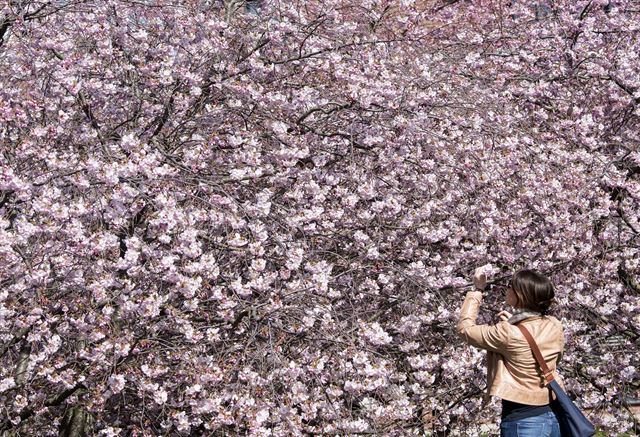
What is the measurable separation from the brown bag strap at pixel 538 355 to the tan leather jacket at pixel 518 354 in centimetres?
2

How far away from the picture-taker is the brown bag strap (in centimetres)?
385

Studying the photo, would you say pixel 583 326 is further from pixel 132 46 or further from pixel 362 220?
pixel 132 46

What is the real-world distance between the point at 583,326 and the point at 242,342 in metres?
2.72

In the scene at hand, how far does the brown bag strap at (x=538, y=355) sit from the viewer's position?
12.6 ft

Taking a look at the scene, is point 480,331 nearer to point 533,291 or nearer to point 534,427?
point 533,291

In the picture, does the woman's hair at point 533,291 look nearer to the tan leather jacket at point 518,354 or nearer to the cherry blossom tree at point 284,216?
the tan leather jacket at point 518,354

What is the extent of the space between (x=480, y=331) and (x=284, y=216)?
1.82m

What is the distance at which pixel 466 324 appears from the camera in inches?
158

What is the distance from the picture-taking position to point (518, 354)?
389 centimetres

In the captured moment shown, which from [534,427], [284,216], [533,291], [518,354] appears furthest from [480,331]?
[284,216]

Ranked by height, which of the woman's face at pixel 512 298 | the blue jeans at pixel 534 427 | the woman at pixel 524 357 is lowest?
the blue jeans at pixel 534 427

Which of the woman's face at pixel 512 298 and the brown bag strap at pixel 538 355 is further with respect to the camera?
the woman's face at pixel 512 298

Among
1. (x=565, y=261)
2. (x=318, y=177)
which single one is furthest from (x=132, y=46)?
(x=565, y=261)

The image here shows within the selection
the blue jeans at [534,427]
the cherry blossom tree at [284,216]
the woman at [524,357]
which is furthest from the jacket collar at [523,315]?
the cherry blossom tree at [284,216]
